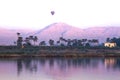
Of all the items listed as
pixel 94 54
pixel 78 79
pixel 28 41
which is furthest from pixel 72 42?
pixel 78 79

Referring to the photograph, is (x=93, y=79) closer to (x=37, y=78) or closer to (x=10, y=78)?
(x=37, y=78)

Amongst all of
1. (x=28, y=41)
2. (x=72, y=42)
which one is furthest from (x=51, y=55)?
(x=72, y=42)

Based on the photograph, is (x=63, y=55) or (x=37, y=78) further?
(x=63, y=55)

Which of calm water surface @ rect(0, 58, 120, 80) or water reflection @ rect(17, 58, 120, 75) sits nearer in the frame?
calm water surface @ rect(0, 58, 120, 80)

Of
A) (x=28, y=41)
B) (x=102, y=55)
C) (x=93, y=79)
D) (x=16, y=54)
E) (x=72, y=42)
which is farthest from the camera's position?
(x=72, y=42)

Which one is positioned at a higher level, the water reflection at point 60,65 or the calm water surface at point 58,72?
the water reflection at point 60,65

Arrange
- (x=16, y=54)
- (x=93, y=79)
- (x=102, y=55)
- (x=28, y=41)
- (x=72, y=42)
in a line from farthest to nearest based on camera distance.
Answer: (x=72, y=42), (x=28, y=41), (x=102, y=55), (x=16, y=54), (x=93, y=79)

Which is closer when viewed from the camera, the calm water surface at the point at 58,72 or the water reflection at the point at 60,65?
the calm water surface at the point at 58,72

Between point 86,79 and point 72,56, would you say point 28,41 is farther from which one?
point 86,79

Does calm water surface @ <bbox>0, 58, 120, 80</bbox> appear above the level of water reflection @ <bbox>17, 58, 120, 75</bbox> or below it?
below

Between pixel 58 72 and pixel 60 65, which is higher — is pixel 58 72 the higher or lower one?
the lower one

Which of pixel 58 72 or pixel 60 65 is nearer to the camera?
pixel 58 72
